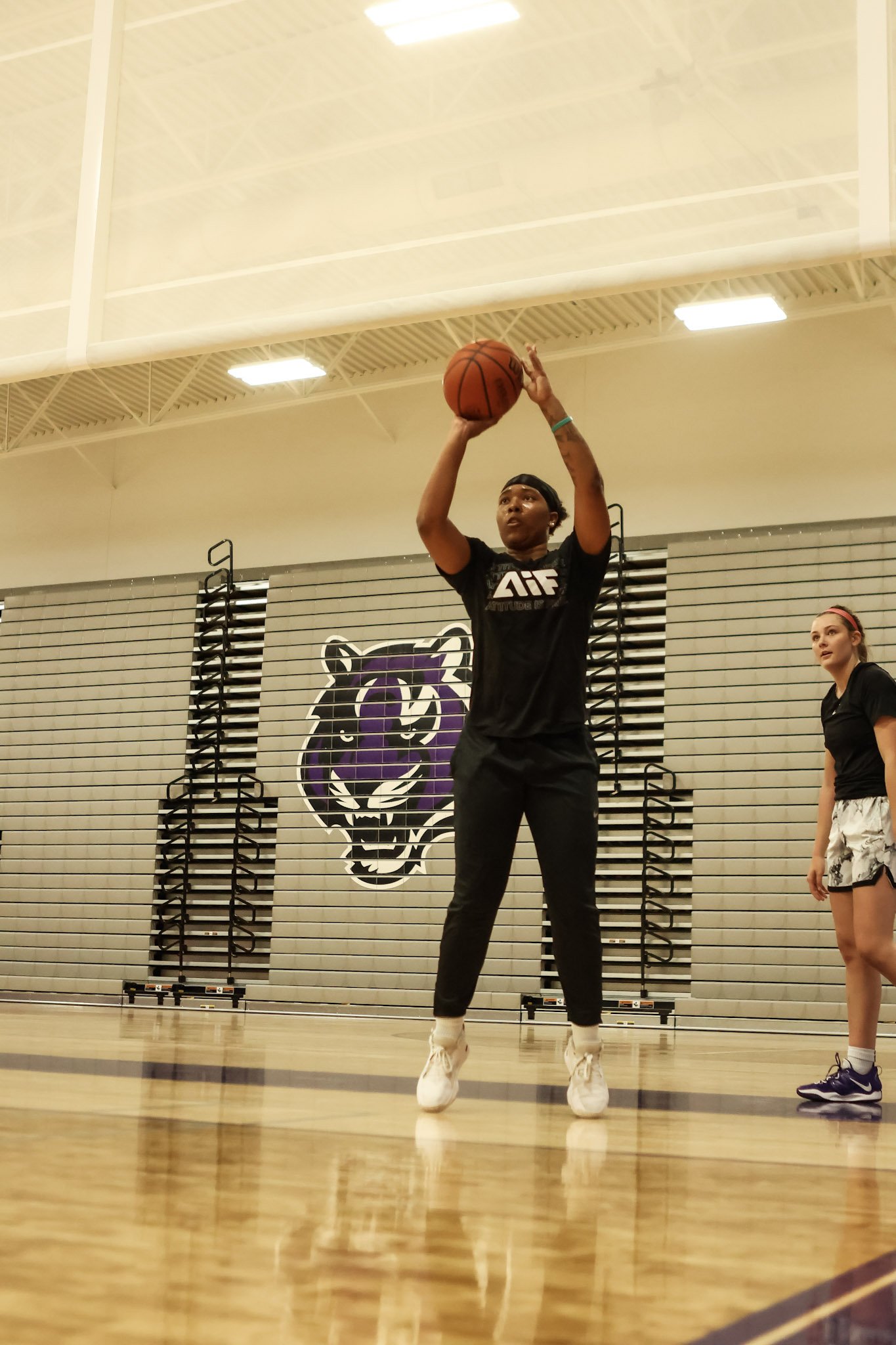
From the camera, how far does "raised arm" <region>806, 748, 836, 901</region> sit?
12.5 feet

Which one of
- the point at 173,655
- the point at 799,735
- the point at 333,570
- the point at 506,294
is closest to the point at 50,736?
the point at 173,655

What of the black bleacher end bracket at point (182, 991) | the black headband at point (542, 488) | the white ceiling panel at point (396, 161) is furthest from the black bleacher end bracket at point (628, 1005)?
the black headband at point (542, 488)

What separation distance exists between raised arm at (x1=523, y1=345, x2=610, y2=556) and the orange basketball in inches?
5.5

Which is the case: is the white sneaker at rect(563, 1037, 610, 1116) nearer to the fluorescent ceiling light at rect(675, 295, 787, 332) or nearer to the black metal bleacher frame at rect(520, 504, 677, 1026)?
the black metal bleacher frame at rect(520, 504, 677, 1026)

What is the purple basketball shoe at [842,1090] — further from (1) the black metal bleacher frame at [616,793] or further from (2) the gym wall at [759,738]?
(1) the black metal bleacher frame at [616,793]

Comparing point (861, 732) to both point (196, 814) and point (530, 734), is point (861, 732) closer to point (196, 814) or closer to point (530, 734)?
point (530, 734)

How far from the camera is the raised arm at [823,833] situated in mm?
Answer: 3824

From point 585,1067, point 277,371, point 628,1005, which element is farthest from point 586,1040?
point 277,371

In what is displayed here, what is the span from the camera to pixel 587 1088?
113 inches

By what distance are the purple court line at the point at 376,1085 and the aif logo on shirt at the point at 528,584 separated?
49.0 inches

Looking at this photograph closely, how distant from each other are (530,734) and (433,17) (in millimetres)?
3016

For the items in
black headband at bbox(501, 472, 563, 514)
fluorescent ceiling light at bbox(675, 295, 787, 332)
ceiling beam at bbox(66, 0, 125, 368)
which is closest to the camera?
black headband at bbox(501, 472, 563, 514)

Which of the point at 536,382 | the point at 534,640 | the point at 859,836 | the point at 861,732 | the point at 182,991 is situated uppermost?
the point at 536,382

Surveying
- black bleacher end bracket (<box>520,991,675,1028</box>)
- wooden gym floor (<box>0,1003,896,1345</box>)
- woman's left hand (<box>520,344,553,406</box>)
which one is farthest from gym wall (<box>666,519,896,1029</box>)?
woman's left hand (<box>520,344,553,406</box>)
